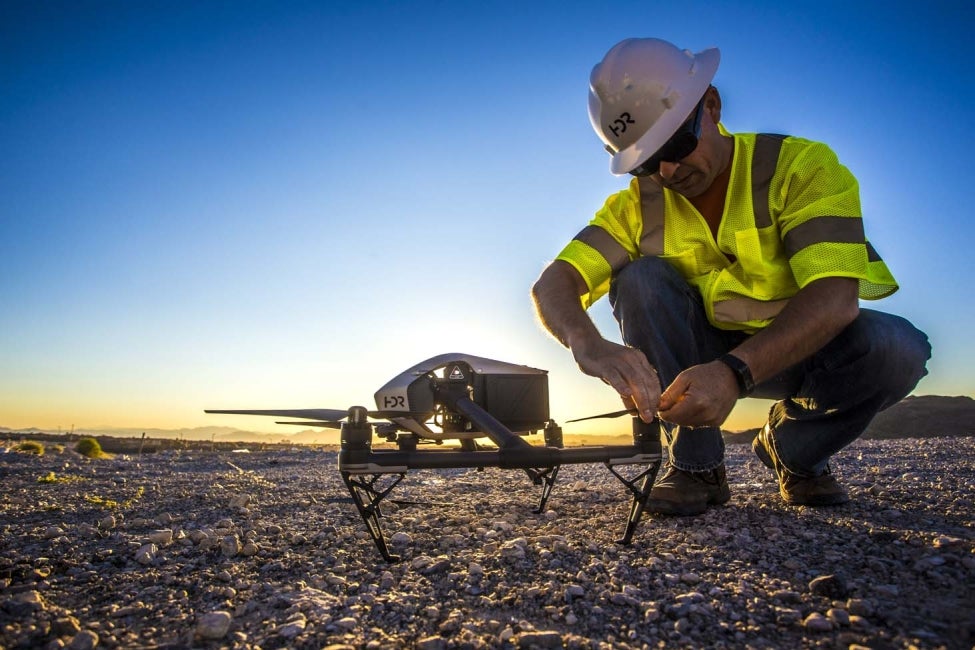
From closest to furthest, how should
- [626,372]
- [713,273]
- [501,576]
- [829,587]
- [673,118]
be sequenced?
[829,587], [501,576], [626,372], [673,118], [713,273]

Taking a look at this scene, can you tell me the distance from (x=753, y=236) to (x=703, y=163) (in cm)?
47

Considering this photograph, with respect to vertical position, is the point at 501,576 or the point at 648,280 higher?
the point at 648,280

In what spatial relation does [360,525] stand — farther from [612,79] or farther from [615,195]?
[612,79]

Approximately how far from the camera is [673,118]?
113 inches

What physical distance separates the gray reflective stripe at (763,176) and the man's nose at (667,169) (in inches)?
16.6

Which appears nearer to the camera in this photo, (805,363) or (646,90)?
(646,90)

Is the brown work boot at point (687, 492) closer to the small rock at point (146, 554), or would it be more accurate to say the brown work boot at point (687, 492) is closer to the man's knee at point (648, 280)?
the man's knee at point (648, 280)

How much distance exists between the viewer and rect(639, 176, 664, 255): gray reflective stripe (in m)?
3.37

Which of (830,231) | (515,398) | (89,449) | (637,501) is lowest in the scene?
(89,449)

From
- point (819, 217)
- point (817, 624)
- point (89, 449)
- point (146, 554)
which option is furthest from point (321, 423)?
point (89, 449)

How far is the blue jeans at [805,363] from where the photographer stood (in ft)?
10.0

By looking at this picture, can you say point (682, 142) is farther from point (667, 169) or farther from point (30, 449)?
point (30, 449)

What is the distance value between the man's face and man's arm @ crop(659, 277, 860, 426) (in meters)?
0.86

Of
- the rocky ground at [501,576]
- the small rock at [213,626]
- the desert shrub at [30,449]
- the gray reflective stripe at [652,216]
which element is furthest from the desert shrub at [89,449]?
the gray reflective stripe at [652,216]
